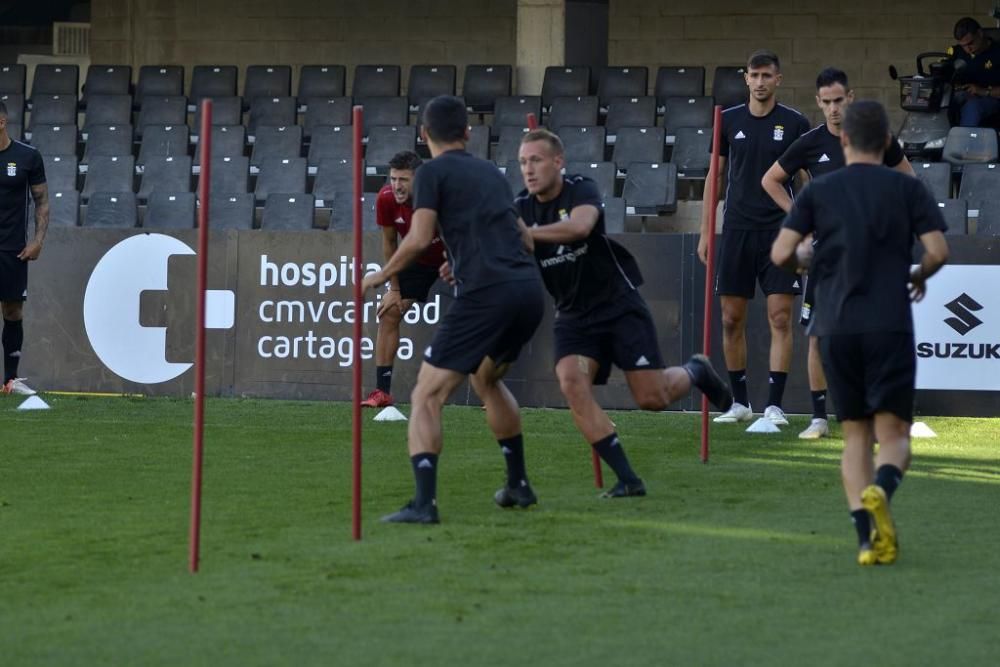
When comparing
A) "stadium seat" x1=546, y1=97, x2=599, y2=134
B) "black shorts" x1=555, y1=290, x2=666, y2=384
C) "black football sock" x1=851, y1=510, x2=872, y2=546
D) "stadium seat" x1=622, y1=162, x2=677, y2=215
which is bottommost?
"black football sock" x1=851, y1=510, x2=872, y2=546

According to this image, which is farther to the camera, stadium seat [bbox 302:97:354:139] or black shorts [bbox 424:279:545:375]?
stadium seat [bbox 302:97:354:139]

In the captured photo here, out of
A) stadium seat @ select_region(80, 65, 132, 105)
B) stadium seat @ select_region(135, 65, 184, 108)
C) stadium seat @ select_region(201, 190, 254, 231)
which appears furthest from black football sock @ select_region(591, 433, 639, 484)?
stadium seat @ select_region(80, 65, 132, 105)

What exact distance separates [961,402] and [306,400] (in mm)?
5036

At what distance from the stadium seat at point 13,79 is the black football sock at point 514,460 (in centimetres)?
1558

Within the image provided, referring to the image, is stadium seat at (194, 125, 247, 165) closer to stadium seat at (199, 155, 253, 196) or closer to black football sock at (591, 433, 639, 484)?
stadium seat at (199, 155, 253, 196)

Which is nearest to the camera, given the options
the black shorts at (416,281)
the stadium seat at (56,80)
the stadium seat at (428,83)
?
the black shorts at (416,281)

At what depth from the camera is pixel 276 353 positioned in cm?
1385

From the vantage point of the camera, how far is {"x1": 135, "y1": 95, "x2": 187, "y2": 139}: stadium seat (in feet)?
67.5

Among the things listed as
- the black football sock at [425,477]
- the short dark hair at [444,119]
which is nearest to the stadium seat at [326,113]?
the short dark hair at [444,119]

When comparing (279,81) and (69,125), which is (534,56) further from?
(69,125)

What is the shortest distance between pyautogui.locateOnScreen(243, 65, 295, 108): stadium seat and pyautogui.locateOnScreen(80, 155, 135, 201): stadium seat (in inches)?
120

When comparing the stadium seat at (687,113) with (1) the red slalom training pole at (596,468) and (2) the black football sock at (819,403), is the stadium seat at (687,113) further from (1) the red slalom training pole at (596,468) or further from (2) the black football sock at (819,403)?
(1) the red slalom training pole at (596,468)

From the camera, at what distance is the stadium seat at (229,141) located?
767 inches

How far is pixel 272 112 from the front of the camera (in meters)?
20.7
